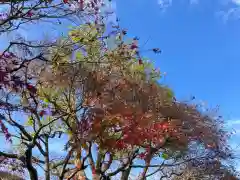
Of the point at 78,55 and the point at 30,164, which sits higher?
the point at 78,55

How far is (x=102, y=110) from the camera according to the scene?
33.7 feet

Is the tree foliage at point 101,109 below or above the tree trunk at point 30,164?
above

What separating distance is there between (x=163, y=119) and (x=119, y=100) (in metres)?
2.53

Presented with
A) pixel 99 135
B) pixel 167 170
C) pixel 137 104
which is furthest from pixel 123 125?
pixel 167 170

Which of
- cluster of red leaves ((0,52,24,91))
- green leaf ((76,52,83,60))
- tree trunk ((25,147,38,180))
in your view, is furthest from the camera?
green leaf ((76,52,83,60))

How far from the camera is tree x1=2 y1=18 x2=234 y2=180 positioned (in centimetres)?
870

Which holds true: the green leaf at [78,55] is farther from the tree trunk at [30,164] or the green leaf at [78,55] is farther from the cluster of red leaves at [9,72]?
the cluster of red leaves at [9,72]

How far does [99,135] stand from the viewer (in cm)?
1030

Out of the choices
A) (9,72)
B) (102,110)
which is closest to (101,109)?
(102,110)

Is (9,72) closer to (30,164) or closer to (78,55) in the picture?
(30,164)

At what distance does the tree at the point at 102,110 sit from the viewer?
28.6ft

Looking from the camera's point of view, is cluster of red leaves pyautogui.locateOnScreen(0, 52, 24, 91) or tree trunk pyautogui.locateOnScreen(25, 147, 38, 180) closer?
cluster of red leaves pyautogui.locateOnScreen(0, 52, 24, 91)

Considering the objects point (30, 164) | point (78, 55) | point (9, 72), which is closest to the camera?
point (9, 72)

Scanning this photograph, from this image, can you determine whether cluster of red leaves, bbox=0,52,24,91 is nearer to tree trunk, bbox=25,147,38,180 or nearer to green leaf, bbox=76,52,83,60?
tree trunk, bbox=25,147,38,180
